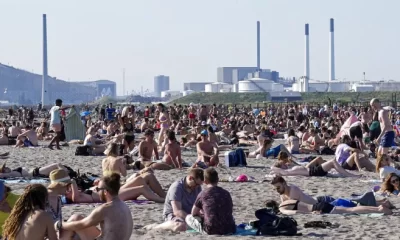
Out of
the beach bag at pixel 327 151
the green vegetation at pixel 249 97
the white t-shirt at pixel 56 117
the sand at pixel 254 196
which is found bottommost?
the sand at pixel 254 196

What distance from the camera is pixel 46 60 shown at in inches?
4968

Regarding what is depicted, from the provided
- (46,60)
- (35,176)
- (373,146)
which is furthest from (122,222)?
(46,60)

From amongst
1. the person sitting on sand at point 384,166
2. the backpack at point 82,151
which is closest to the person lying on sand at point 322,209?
the person sitting on sand at point 384,166

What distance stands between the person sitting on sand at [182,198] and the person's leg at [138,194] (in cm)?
142

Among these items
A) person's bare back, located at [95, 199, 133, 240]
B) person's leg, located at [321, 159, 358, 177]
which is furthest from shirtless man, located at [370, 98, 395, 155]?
person's bare back, located at [95, 199, 133, 240]

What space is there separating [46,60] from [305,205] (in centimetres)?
11886

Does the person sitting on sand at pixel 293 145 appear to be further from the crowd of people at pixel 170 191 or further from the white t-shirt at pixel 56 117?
the white t-shirt at pixel 56 117

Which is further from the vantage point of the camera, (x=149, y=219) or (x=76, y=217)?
(x=149, y=219)

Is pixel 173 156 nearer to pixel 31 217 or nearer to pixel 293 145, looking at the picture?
pixel 293 145

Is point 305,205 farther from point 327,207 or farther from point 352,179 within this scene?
point 352,179

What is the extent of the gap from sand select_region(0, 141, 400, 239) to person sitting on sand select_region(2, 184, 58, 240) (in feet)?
7.09

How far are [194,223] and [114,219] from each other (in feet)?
5.92

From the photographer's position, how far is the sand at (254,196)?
873cm

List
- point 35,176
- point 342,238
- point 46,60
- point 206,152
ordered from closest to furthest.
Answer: point 342,238 < point 35,176 < point 206,152 < point 46,60
